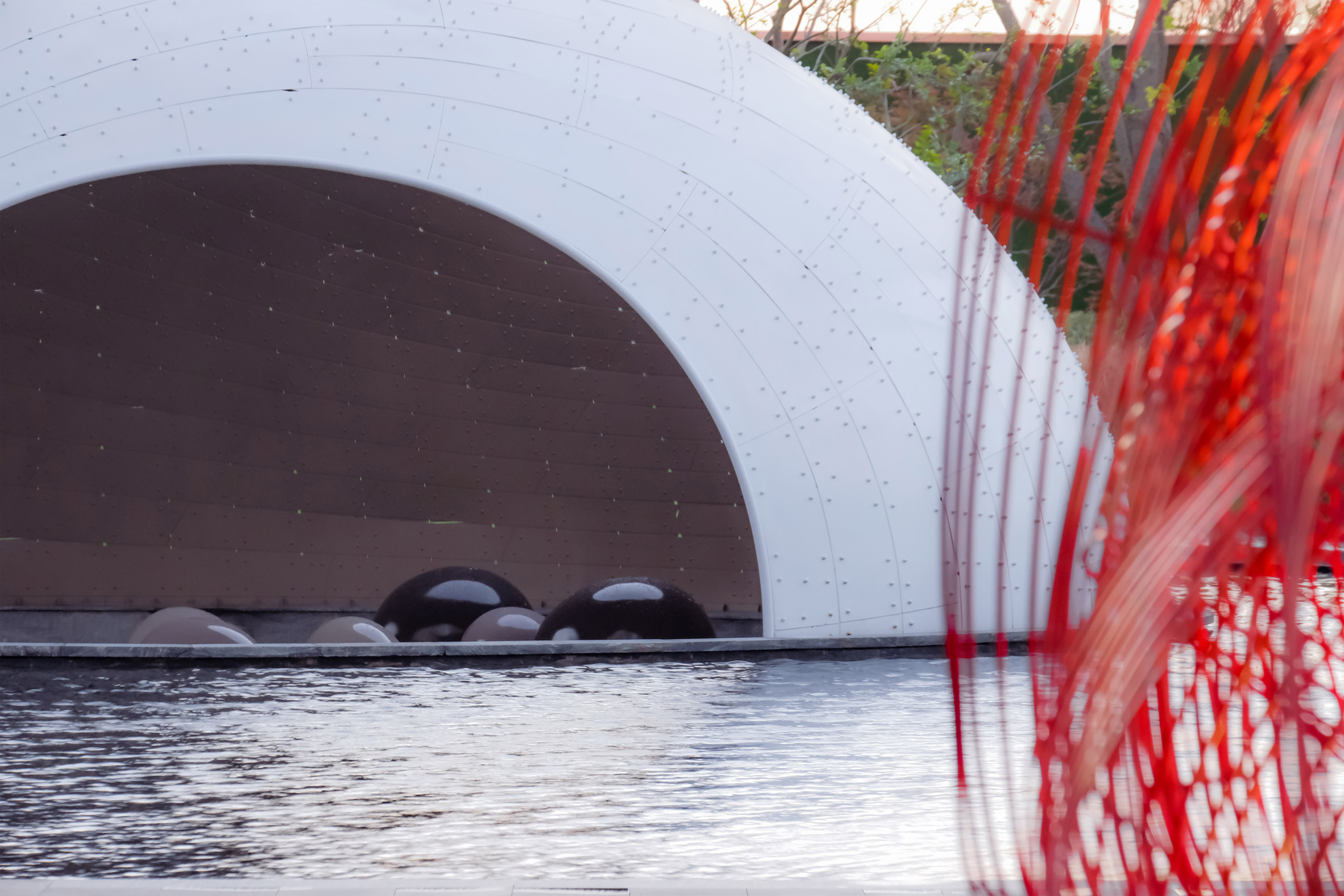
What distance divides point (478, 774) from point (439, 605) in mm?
5119

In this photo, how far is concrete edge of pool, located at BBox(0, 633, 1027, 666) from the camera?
6953 mm

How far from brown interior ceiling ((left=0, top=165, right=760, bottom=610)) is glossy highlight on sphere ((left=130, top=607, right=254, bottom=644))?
9.50ft

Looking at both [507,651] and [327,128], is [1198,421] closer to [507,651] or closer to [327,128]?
[507,651]

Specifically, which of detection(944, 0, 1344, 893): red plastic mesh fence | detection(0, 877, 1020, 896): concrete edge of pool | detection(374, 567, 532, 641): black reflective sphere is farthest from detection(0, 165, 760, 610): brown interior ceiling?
detection(944, 0, 1344, 893): red plastic mesh fence

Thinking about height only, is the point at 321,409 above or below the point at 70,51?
below

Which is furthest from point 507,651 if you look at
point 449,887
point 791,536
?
point 449,887

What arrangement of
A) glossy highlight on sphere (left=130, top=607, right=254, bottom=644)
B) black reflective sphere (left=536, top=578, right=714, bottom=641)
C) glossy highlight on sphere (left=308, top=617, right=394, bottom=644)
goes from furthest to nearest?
glossy highlight on sphere (left=308, top=617, right=394, bottom=644)
glossy highlight on sphere (left=130, top=607, right=254, bottom=644)
black reflective sphere (left=536, top=578, right=714, bottom=641)

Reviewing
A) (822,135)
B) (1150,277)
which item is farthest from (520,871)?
(822,135)

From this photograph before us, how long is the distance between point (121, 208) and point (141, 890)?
8.66m

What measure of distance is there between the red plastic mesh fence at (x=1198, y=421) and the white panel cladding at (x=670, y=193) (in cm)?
610

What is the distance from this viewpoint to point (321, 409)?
480 inches

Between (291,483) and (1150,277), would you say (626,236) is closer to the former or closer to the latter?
(291,483)

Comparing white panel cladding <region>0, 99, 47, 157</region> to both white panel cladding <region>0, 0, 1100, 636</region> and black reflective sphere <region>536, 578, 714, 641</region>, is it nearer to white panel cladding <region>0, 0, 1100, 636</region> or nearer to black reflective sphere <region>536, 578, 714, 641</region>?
white panel cladding <region>0, 0, 1100, 636</region>

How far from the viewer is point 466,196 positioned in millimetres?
7930
